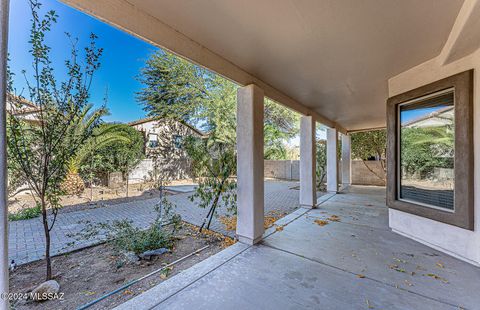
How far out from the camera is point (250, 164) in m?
3.21

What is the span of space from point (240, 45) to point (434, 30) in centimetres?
Answer: 220

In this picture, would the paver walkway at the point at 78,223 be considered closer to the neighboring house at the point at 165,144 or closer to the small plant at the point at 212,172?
the small plant at the point at 212,172

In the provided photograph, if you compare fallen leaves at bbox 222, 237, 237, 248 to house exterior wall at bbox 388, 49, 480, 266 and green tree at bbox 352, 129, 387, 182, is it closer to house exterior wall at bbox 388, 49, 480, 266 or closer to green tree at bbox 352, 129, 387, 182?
house exterior wall at bbox 388, 49, 480, 266

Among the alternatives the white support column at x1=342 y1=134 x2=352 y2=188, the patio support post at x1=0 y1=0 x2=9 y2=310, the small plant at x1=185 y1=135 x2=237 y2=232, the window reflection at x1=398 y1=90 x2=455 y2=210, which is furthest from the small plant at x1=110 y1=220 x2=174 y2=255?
the white support column at x1=342 y1=134 x2=352 y2=188

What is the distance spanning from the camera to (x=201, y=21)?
6.60ft

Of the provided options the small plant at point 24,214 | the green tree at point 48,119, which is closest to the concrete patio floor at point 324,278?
the green tree at point 48,119

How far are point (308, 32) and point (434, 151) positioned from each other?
3.02m

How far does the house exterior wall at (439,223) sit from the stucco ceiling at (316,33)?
0.23 meters

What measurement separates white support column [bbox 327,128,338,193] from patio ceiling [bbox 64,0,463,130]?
403cm

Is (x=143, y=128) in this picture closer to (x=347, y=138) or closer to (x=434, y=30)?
(x=347, y=138)

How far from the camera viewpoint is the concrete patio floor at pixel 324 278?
192 cm

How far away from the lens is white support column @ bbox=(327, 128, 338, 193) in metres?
7.39

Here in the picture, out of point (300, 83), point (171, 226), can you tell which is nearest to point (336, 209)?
→ point (300, 83)

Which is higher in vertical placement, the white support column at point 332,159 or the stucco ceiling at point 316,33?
the stucco ceiling at point 316,33
